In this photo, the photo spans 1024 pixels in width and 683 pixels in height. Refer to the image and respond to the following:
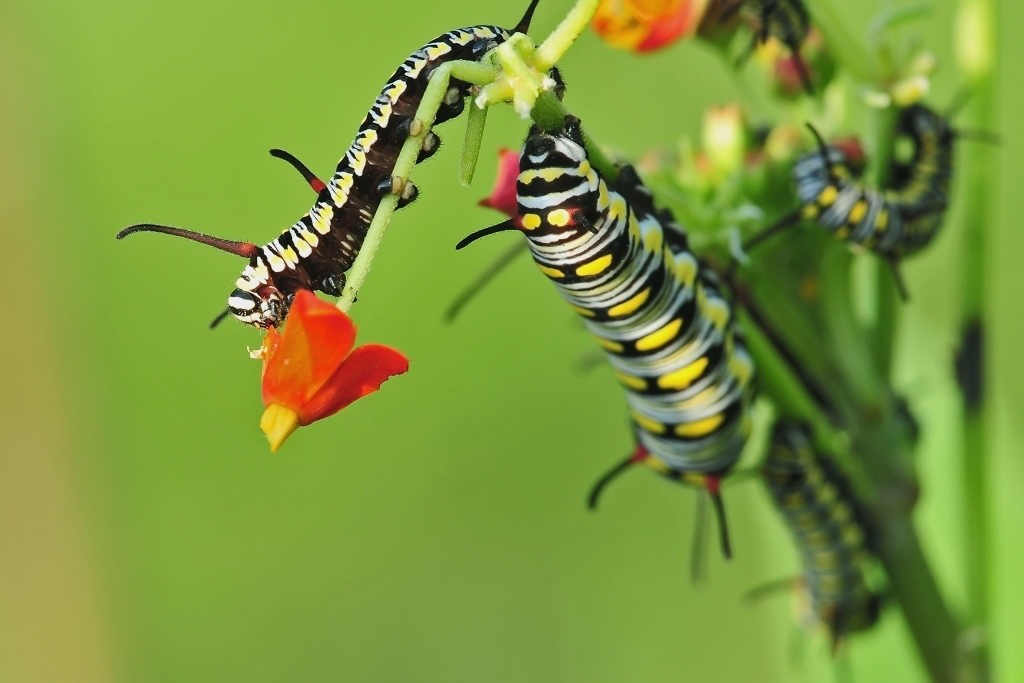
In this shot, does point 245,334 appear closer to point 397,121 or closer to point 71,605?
point 71,605

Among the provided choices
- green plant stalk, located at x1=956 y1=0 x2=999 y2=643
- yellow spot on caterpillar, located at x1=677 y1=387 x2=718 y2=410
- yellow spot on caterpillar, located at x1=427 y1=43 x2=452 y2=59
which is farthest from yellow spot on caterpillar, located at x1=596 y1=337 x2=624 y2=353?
green plant stalk, located at x1=956 y1=0 x2=999 y2=643

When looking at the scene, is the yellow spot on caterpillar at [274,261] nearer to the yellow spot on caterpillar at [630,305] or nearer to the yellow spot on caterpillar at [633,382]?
the yellow spot on caterpillar at [630,305]

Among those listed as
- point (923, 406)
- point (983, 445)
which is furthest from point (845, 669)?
point (983, 445)

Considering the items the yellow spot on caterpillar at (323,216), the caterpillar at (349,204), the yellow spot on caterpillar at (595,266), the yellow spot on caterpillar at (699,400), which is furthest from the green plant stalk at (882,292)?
the yellow spot on caterpillar at (323,216)

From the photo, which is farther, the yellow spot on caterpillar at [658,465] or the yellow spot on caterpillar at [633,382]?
the yellow spot on caterpillar at [658,465]

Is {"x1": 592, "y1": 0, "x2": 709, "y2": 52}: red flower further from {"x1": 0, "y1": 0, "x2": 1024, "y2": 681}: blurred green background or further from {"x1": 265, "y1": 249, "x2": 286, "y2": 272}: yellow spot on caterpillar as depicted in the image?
{"x1": 0, "y1": 0, "x2": 1024, "y2": 681}: blurred green background

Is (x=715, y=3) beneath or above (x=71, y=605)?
above
